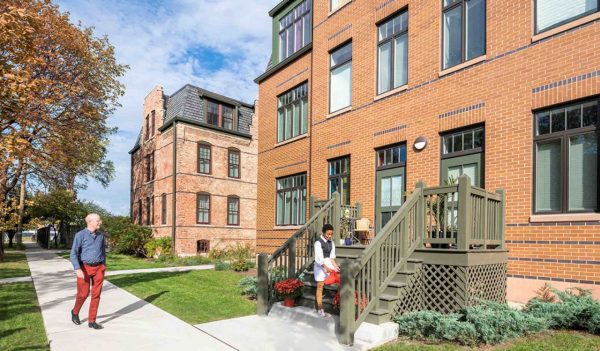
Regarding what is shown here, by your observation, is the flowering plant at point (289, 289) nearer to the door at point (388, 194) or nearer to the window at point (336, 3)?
the door at point (388, 194)

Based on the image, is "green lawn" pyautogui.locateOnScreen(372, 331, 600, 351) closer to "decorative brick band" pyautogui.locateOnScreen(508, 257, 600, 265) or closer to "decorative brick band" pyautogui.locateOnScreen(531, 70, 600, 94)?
"decorative brick band" pyautogui.locateOnScreen(508, 257, 600, 265)

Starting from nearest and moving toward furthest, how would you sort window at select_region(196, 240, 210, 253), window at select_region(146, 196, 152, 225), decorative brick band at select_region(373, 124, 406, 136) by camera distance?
decorative brick band at select_region(373, 124, 406, 136) < window at select_region(196, 240, 210, 253) < window at select_region(146, 196, 152, 225)

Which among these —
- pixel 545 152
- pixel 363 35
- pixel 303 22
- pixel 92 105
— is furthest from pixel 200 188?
pixel 545 152

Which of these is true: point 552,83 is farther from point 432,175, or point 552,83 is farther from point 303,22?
point 303,22

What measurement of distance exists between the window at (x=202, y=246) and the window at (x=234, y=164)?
488cm

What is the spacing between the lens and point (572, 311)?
600 cm

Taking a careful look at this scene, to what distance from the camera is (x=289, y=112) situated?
14.7 metres

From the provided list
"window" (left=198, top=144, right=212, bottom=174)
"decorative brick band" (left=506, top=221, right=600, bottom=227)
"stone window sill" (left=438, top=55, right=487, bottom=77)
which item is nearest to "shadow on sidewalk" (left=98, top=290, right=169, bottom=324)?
"decorative brick band" (left=506, top=221, right=600, bottom=227)

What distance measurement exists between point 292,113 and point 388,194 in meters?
5.66

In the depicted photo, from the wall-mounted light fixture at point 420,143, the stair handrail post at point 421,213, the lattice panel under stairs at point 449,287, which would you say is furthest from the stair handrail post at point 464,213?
the wall-mounted light fixture at point 420,143

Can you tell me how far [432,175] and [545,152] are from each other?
2302mm

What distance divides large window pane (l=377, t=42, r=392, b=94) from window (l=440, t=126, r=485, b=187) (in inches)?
98.2

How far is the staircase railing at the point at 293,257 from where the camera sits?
831cm

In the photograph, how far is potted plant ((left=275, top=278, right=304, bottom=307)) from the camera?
7.97 metres
